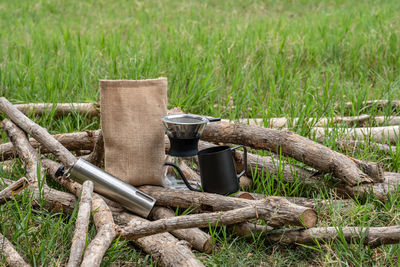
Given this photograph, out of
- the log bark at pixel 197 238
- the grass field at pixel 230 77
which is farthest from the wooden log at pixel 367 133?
the log bark at pixel 197 238

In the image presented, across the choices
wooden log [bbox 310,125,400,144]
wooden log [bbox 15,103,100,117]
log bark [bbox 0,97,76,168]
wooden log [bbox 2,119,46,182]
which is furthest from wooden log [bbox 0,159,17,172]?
wooden log [bbox 310,125,400,144]

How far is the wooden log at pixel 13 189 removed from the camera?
7.97 feet

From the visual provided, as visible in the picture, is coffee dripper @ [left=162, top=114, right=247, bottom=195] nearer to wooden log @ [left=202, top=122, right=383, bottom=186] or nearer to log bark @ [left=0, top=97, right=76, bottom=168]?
wooden log @ [left=202, top=122, right=383, bottom=186]

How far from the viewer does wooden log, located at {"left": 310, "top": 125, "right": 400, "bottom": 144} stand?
3.43m

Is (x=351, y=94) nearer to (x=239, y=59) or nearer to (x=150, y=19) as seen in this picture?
(x=239, y=59)

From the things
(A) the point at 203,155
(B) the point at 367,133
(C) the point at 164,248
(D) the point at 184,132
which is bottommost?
(C) the point at 164,248

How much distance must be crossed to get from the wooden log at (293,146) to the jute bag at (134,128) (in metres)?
0.40

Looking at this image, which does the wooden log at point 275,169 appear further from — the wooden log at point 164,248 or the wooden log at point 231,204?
the wooden log at point 164,248

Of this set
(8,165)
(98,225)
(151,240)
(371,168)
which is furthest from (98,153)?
(371,168)

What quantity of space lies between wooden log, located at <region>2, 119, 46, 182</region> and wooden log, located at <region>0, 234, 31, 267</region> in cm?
57

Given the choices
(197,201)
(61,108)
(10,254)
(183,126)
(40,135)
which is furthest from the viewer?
(61,108)

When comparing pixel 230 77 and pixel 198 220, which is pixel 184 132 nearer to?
pixel 198 220

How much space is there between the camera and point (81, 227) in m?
2.24

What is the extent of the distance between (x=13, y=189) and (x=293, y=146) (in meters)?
1.57
